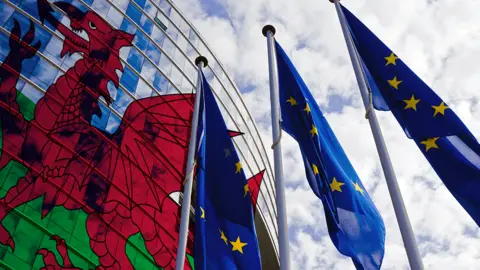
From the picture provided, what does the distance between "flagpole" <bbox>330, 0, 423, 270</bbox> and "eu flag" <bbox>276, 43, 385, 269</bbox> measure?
93 centimetres

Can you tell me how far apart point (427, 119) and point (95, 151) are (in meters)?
13.7

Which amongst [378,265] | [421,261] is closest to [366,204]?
[378,265]

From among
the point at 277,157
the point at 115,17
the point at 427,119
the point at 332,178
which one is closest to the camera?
the point at 332,178

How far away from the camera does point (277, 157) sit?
1001 cm

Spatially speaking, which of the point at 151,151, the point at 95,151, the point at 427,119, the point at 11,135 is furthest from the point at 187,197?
the point at 151,151

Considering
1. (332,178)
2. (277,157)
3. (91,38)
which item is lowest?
(332,178)

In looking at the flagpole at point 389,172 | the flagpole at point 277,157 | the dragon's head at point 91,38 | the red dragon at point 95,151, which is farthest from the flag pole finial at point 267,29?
the dragon's head at point 91,38

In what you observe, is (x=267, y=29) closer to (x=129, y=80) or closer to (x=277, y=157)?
(x=277, y=157)

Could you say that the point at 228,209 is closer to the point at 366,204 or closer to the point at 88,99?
the point at 366,204

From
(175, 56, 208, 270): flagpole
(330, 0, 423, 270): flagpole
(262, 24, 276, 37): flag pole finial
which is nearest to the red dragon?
(175, 56, 208, 270): flagpole

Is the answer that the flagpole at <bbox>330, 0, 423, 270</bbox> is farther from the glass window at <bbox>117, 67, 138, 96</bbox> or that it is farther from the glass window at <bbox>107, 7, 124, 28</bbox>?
the glass window at <bbox>107, 7, 124, 28</bbox>

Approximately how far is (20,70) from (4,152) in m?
3.87

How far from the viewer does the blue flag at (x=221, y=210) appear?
30.9 ft

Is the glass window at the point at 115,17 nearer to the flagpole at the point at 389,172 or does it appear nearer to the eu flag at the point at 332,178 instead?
the eu flag at the point at 332,178
